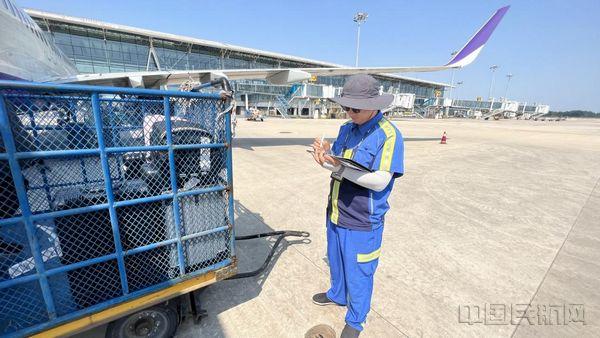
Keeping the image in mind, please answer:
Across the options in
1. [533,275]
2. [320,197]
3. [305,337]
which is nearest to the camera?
[305,337]

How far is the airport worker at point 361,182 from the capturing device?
1821mm

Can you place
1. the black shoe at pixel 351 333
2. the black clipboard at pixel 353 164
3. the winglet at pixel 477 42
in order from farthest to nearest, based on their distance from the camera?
the winglet at pixel 477 42, the black shoe at pixel 351 333, the black clipboard at pixel 353 164

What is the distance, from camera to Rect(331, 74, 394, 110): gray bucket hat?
177cm

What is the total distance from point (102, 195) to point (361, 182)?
187 cm

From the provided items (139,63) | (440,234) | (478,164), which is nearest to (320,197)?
(440,234)

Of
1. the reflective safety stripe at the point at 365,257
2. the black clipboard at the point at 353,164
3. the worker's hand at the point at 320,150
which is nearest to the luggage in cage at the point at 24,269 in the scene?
the worker's hand at the point at 320,150

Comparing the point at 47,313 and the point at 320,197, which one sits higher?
the point at 47,313

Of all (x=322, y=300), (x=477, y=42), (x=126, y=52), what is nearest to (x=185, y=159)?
(x=322, y=300)

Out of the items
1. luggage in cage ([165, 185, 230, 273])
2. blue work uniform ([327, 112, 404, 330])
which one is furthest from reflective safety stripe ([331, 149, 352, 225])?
luggage in cage ([165, 185, 230, 273])

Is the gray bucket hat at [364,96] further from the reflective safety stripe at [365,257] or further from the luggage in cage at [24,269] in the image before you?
the luggage in cage at [24,269]

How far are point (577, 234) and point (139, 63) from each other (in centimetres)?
5341

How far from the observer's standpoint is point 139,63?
42.4 metres

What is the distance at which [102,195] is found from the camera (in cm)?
179

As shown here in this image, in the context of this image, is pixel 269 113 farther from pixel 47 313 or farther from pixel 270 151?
pixel 47 313
